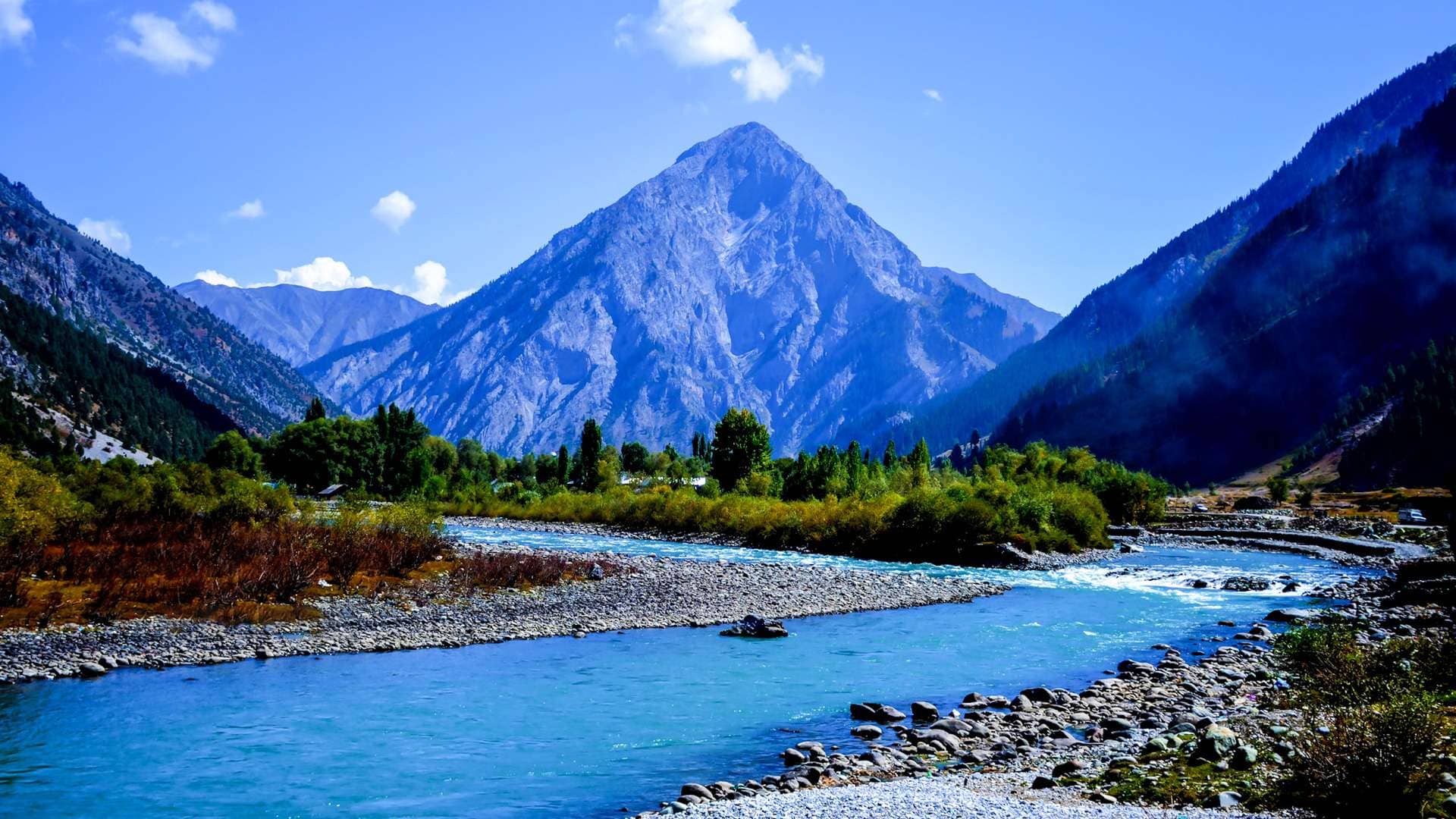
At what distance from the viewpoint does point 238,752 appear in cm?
1808

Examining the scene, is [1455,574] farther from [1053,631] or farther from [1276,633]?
[1053,631]

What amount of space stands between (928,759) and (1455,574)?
121 ft

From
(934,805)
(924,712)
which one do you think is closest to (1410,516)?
(924,712)

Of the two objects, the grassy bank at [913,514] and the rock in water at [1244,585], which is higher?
the grassy bank at [913,514]

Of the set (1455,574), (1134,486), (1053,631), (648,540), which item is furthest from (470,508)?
(1455,574)

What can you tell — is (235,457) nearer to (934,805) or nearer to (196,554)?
(196,554)

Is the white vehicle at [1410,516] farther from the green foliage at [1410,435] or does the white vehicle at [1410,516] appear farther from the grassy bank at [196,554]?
the grassy bank at [196,554]

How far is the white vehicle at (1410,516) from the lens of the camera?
88.6 meters

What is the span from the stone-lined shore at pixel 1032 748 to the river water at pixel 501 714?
1.07 meters

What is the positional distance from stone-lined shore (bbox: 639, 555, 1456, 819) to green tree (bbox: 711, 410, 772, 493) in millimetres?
88413

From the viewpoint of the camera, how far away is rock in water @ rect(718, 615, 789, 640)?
Result: 3294 centimetres

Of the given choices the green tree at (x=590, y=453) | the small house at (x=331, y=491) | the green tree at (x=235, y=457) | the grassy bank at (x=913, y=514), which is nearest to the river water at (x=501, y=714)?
the grassy bank at (x=913, y=514)

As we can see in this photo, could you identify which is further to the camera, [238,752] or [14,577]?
[14,577]

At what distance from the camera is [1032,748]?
17453 mm
